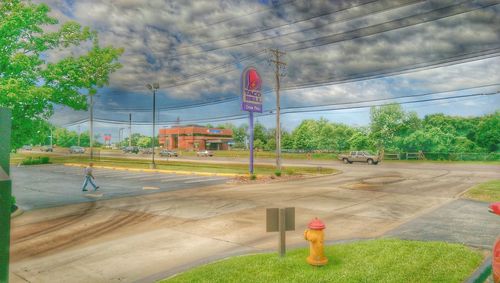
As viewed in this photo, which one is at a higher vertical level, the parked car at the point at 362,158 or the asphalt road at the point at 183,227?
the parked car at the point at 362,158

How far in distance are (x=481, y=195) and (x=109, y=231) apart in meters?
16.3

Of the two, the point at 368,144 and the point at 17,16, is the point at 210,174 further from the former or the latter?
the point at 368,144

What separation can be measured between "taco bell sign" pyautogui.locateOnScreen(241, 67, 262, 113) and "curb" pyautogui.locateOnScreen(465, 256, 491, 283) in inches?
845

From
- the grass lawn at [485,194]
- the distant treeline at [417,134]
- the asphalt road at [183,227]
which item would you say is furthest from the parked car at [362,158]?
the asphalt road at [183,227]

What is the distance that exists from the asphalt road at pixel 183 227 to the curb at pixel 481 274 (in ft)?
7.21

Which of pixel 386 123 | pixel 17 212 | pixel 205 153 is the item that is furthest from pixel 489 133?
pixel 17 212

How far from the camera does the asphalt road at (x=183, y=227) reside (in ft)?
23.1

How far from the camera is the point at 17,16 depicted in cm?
1195

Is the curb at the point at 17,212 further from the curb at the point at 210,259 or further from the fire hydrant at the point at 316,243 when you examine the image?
the fire hydrant at the point at 316,243

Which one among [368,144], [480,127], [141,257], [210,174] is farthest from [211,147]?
[141,257]

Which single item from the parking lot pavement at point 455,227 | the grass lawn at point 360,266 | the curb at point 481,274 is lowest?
the parking lot pavement at point 455,227

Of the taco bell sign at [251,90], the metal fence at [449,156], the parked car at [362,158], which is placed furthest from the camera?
the metal fence at [449,156]

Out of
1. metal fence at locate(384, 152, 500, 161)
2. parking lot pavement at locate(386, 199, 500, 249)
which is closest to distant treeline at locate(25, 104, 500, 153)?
metal fence at locate(384, 152, 500, 161)

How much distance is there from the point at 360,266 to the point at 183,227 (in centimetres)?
588
